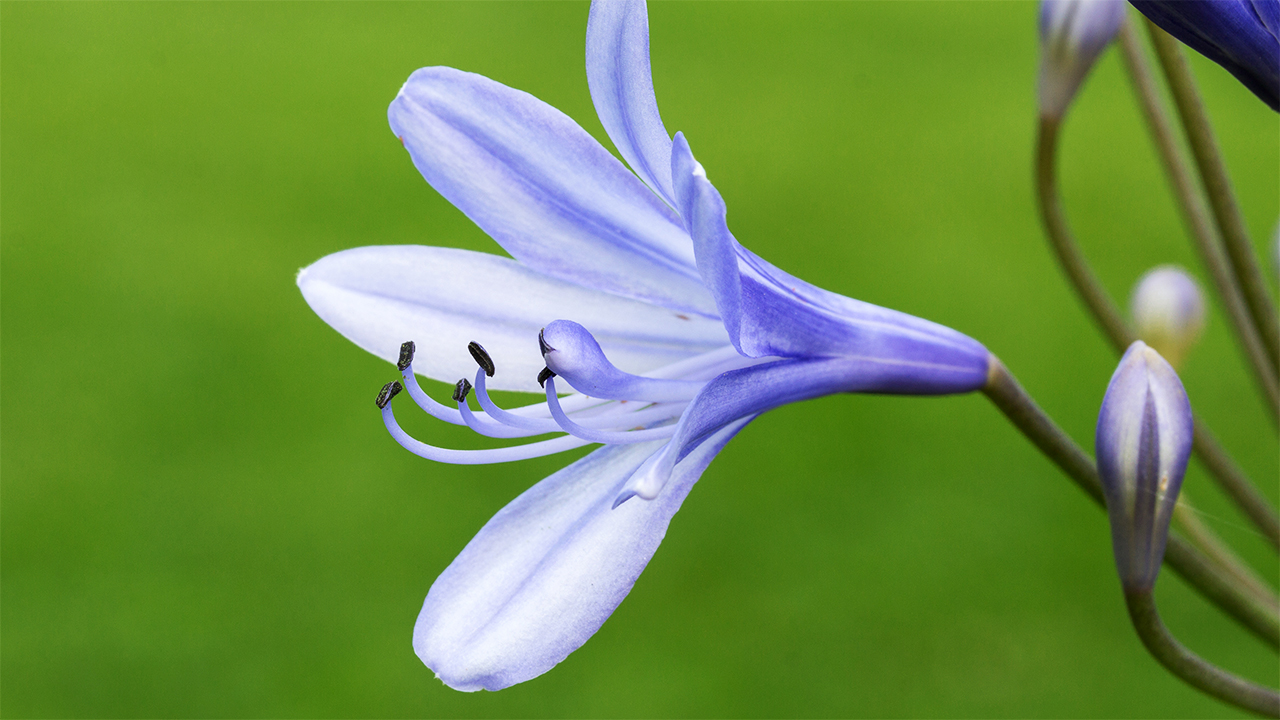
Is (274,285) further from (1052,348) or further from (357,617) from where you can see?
(1052,348)

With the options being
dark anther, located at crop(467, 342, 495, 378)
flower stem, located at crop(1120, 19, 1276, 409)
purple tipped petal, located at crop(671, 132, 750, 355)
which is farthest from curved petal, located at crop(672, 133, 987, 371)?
flower stem, located at crop(1120, 19, 1276, 409)

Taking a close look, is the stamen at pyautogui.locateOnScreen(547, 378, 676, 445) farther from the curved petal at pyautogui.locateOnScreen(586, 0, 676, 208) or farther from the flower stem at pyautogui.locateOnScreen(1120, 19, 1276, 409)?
the flower stem at pyautogui.locateOnScreen(1120, 19, 1276, 409)

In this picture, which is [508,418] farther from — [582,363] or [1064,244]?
[1064,244]

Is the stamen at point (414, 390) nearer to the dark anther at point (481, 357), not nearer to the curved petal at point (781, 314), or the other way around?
the dark anther at point (481, 357)

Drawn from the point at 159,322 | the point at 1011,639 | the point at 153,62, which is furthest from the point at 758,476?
the point at 153,62

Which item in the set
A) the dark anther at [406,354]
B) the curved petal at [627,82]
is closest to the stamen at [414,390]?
the dark anther at [406,354]

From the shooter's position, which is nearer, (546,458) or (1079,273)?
A: (1079,273)

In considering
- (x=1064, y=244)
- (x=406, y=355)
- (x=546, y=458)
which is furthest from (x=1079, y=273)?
(x=546, y=458)
